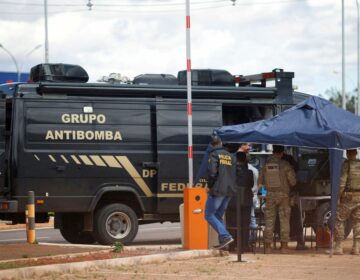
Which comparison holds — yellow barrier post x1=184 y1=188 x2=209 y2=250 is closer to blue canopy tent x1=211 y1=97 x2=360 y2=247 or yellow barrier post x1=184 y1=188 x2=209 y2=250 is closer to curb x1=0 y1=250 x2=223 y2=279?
curb x1=0 y1=250 x2=223 y2=279

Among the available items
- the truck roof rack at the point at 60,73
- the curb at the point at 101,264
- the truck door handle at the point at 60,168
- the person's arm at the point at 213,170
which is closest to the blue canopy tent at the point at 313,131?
the person's arm at the point at 213,170

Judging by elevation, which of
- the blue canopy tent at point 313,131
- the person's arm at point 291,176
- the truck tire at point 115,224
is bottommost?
the truck tire at point 115,224

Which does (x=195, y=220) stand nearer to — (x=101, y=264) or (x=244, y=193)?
(x=244, y=193)

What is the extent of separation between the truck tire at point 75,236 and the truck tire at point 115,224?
103cm

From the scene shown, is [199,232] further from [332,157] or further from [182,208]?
[332,157]

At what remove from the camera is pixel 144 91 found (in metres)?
18.6

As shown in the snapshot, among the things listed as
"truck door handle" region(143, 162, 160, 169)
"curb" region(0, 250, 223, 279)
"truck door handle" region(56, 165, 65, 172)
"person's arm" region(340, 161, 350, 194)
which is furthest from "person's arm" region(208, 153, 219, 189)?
"truck door handle" region(56, 165, 65, 172)

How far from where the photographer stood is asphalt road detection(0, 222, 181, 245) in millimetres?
20258

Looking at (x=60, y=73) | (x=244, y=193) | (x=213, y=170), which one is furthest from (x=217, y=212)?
(x=60, y=73)

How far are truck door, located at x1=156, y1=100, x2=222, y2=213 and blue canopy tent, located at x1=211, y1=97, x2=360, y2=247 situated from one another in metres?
1.54

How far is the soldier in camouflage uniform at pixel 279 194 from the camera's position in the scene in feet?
54.2

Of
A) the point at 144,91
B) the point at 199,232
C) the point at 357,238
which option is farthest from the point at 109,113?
the point at 357,238

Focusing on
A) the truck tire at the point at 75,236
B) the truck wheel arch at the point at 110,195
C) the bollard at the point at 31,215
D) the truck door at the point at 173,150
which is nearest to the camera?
the bollard at the point at 31,215

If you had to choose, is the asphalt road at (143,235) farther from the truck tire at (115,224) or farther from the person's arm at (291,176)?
the person's arm at (291,176)
